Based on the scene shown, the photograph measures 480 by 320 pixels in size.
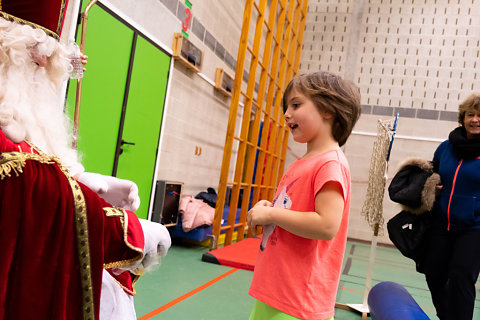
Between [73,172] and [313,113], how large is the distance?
66cm

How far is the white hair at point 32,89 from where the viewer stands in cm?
98

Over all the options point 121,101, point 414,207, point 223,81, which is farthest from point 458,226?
point 223,81

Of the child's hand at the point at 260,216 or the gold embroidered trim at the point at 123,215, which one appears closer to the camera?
the gold embroidered trim at the point at 123,215

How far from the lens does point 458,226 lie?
88.5 inches

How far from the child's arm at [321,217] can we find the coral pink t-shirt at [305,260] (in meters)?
0.02

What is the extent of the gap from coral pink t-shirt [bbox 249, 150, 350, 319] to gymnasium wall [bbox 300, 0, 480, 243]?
679 centimetres

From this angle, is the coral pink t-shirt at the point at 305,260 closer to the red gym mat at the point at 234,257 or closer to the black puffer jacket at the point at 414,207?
the black puffer jacket at the point at 414,207

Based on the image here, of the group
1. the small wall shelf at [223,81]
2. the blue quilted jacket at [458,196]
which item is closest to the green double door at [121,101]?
the small wall shelf at [223,81]

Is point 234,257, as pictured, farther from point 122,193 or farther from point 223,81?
point 122,193

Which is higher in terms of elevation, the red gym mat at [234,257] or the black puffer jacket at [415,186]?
the black puffer jacket at [415,186]

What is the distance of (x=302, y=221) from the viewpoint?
1094mm

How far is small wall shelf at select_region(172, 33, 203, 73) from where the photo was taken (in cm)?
464

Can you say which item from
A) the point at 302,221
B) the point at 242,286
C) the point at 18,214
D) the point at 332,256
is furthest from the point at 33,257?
the point at 242,286

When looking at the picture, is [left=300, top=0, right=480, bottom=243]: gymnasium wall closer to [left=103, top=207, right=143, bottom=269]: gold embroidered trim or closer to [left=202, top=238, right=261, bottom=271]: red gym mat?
[left=202, top=238, right=261, bottom=271]: red gym mat
